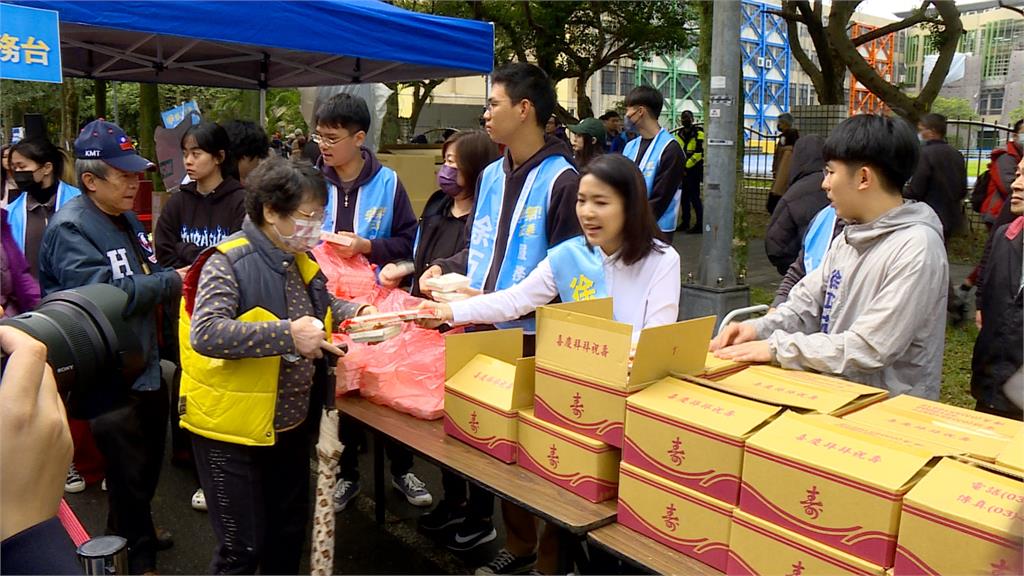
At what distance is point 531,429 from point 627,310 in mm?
550

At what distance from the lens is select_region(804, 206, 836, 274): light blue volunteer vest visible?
3062 millimetres

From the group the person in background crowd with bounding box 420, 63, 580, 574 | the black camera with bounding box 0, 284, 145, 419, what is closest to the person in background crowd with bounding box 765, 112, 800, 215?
the person in background crowd with bounding box 420, 63, 580, 574

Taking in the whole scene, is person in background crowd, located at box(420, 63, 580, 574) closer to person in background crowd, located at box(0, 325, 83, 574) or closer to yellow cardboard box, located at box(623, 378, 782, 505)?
yellow cardboard box, located at box(623, 378, 782, 505)

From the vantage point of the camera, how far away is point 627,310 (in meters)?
2.35

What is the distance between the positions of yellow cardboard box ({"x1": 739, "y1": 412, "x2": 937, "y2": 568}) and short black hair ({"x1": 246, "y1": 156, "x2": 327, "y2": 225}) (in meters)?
1.41

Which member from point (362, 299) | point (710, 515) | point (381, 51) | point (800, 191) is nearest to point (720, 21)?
point (800, 191)

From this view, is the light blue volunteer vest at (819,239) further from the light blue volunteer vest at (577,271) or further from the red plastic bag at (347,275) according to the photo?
the red plastic bag at (347,275)

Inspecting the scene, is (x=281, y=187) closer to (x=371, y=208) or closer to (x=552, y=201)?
(x=552, y=201)

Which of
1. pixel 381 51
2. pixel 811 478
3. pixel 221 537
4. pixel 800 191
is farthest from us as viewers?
pixel 381 51

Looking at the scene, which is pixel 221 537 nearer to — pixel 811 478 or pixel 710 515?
pixel 710 515

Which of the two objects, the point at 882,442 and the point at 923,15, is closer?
the point at 882,442

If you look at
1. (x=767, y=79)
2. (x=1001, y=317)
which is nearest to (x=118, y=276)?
(x=1001, y=317)

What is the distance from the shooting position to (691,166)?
10.8m

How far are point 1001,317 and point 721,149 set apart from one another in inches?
95.5
